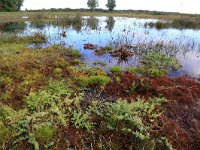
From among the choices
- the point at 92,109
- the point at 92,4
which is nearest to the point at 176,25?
the point at 92,109

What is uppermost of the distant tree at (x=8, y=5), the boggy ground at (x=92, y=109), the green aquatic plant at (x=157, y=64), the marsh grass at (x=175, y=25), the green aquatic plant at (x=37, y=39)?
the distant tree at (x=8, y=5)

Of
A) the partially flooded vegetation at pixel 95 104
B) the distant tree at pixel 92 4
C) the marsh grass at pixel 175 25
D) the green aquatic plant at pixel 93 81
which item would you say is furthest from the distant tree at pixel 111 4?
the green aquatic plant at pixel 93 81

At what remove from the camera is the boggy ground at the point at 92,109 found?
6148 millimetres

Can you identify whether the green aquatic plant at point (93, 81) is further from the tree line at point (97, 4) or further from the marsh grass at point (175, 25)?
the tree line at point (97, 4)

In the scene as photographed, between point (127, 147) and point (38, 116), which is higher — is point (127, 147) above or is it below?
below

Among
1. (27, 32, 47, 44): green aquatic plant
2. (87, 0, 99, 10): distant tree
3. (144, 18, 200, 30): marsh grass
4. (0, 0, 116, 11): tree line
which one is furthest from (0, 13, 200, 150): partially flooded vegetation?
(87, 0, 99, 10): distant tree

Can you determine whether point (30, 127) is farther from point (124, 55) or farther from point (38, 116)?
point (124, 55)

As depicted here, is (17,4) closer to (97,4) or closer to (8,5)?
Result: (8,5)

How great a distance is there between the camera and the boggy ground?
20.2ft

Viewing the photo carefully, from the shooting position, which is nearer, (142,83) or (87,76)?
(142,83)

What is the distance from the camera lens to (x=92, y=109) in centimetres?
734

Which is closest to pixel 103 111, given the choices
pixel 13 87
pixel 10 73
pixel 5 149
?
pixel 5 149

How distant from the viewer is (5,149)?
224 inches

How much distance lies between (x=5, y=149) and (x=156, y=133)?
362cm
